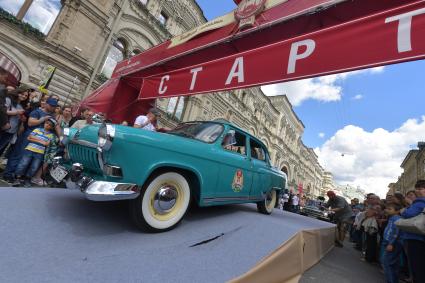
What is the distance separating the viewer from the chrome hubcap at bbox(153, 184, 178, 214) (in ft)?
8.18

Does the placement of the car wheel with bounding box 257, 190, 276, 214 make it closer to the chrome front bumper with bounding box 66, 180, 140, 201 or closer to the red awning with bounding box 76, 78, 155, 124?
the chrome front bumper with bounding box 66, 180, 140, 201

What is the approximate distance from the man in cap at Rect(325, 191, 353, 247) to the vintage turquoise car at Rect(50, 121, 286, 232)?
5025 millimetres

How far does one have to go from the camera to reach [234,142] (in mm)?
3518

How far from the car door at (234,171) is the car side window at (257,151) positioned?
0.99 feet

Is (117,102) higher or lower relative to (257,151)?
higher

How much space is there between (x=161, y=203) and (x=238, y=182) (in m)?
1.50

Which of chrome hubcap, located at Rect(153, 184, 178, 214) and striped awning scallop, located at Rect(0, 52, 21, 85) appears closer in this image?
chrome hubcap, located at Rect(153, 184, 178, 214)

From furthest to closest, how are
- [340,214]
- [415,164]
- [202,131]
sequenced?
1. [415,164]
2. [340,214]
3. [202,131]

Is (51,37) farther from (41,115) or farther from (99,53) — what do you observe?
(41,115)

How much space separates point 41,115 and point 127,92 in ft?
7.51

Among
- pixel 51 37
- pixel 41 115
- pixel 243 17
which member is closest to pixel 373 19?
pixel 243 17

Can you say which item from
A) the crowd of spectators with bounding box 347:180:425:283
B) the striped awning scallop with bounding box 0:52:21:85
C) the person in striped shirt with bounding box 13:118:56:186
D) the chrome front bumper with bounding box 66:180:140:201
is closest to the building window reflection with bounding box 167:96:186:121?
the striped awning scallop with bounding box 0:52:21:85

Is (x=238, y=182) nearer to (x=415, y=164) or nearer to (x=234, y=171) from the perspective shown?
(x=234, y=171)

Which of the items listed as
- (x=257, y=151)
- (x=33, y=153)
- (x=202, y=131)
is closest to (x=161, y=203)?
(x=202, y=131)
